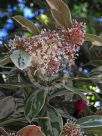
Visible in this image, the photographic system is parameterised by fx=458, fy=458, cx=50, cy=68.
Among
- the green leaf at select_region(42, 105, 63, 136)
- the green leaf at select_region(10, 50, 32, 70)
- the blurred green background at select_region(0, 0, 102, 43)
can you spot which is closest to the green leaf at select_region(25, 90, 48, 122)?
the green leaf at select_region(42, 105, 63, 136)

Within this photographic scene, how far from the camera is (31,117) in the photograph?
1.20 metres

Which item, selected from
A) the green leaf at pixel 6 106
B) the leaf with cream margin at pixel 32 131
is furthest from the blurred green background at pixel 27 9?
the leaf with cream margin at pixel 32 131

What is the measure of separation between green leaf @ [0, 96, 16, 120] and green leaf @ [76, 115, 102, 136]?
205 millimetres

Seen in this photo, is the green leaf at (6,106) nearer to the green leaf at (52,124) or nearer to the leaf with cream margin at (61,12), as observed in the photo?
the green leaf at (52,124)

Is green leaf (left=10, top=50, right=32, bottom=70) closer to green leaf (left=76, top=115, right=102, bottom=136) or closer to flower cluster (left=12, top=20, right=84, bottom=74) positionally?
flower cluster (left=12, top=20, right=84, bottom=74)

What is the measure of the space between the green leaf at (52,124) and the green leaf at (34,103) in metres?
0.06

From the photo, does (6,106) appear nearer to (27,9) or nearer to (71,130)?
(71,130)

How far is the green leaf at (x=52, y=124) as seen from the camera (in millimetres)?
1227

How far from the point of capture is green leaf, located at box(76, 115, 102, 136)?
1.25m

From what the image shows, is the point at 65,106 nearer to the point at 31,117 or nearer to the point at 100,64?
the point at 100,64

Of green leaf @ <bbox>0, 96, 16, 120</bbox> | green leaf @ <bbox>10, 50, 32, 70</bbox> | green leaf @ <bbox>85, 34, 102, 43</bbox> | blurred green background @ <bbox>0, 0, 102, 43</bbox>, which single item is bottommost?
green leaf @ <bbox>0, 96, 16, 120</bbox>

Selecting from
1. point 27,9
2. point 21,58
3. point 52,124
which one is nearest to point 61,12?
point 21,58

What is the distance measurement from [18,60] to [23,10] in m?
1.60

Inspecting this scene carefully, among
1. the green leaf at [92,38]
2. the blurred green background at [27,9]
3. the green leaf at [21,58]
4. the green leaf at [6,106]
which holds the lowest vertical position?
the green leaf at [6,106]
